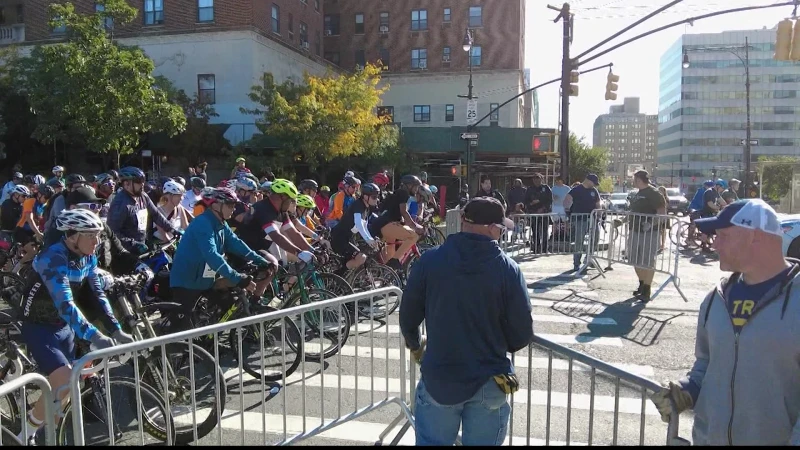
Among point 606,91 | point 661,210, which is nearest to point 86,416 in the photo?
point 661,210

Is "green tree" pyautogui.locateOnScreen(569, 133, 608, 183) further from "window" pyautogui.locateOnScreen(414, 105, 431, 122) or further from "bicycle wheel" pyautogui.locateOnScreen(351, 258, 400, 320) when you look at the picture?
"bicycle wheel" pyautogui.locateOnScreen(351, 258, 400, 320)

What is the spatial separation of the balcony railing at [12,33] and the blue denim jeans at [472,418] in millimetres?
44736

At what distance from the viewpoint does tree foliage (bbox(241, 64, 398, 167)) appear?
89.5 ft

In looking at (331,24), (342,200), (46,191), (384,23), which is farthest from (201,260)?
(331,24)

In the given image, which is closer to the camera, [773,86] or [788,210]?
[788,210]

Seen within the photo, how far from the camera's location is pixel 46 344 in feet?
13.6

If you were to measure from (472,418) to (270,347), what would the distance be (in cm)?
391

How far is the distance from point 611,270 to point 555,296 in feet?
10.6

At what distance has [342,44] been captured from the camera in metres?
52.7

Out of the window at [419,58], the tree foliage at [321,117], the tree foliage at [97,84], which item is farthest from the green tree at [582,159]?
the tree foliage at [97,84]

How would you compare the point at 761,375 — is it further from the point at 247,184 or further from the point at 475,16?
the point at 475,16

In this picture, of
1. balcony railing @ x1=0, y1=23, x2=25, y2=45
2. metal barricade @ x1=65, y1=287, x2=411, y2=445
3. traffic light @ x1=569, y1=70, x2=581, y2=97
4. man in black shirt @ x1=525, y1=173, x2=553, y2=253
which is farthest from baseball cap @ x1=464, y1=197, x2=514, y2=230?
balcony railing @ x1=0, y1=23, x2=25, y2=45

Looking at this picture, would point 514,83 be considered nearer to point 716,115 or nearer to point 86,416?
point 86,416

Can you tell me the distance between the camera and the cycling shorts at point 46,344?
162 inches
